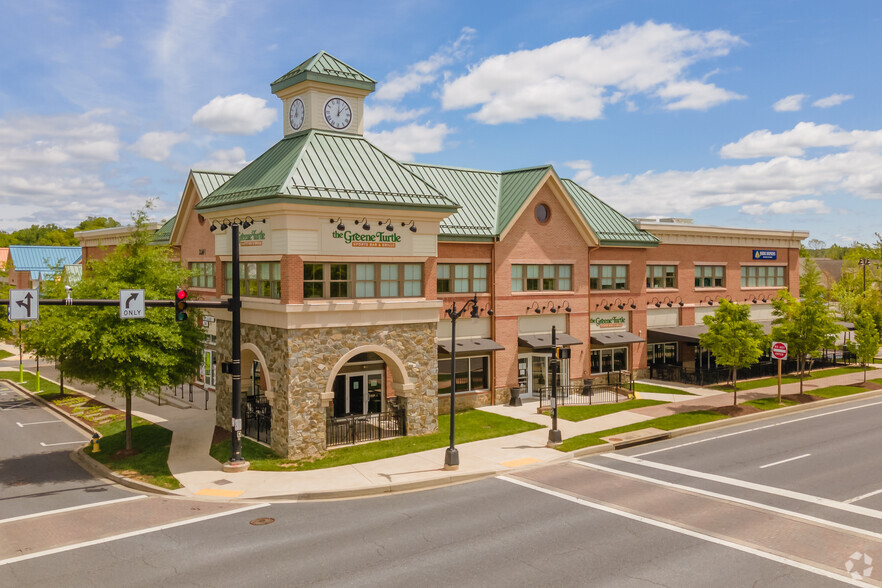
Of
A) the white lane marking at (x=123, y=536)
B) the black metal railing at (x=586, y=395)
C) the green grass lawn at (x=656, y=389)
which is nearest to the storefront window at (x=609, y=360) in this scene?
the green grass lawn at (x=656, y=389)

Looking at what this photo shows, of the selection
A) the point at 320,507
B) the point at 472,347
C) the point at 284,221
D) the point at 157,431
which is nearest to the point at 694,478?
the point at 320,507

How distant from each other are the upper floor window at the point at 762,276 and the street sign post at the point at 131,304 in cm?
4006

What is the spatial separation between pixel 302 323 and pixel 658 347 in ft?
87.5

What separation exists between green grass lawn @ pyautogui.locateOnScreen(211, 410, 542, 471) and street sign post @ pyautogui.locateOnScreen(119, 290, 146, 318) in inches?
250

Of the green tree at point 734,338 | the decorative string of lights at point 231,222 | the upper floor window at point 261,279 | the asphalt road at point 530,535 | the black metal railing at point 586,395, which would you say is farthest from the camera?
the black metal railing at point 586,395

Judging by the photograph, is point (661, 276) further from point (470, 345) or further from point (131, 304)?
point (131, 304)

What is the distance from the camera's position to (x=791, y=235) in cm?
4894

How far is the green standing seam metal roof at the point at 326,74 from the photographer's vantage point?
1051 inches

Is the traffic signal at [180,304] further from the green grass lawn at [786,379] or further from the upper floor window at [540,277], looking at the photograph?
the green grass lawn at [786,379]

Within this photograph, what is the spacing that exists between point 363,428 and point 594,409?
11299 mm

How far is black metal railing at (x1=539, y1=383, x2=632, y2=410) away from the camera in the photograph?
33875 mm

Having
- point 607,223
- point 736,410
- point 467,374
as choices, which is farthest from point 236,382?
point 607,223

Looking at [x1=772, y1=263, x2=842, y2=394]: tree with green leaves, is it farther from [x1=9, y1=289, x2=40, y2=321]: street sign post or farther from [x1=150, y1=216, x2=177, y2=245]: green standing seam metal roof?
[x1=150, y1=216, x2=177, y2=245]: green standing seam metal roof

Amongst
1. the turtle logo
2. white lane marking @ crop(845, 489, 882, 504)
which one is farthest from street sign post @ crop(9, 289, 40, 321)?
white lane marking @ crop(845, 489, 882, 504)
